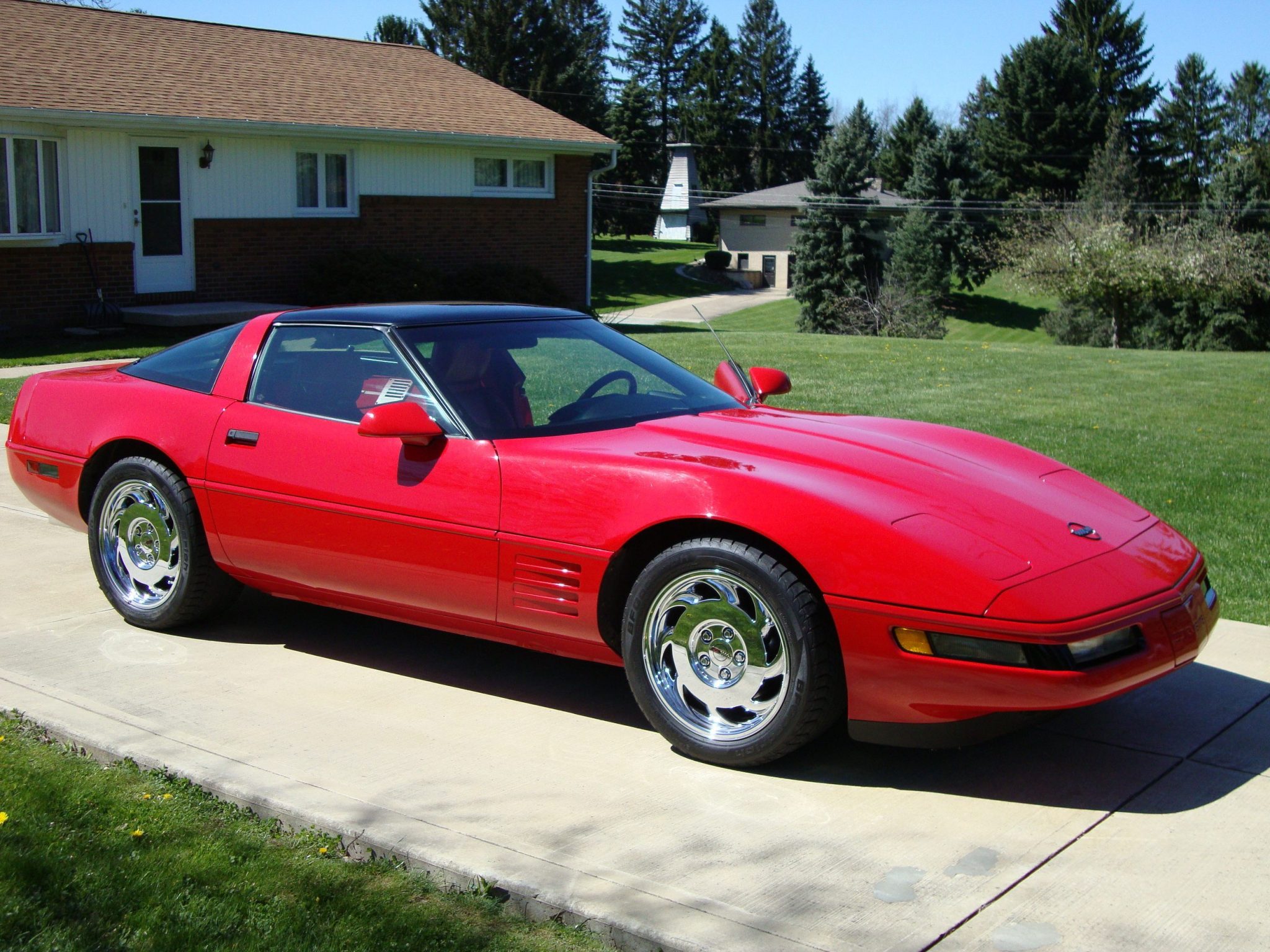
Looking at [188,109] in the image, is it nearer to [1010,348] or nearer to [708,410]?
[1010,348]

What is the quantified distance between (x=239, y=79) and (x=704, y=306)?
29387 millimetres

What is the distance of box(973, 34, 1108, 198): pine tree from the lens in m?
62.8

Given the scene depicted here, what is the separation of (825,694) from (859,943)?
3.16 ft

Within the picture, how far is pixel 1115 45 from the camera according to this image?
68.6 m

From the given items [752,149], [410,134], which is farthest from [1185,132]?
[410,134]

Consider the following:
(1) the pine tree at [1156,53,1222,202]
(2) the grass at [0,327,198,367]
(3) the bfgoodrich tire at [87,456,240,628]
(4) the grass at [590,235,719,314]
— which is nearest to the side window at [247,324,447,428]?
(3) the bfgoodrich tire at [87,456,240,628]

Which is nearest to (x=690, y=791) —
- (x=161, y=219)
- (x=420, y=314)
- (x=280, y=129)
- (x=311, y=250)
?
(x=420, y=314)

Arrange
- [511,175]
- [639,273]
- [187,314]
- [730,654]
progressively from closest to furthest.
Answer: [730,654] → [187,314] → [511,175] → [639,273]

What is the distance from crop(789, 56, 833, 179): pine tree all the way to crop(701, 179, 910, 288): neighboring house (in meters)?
22.7

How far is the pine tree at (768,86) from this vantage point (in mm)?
86562

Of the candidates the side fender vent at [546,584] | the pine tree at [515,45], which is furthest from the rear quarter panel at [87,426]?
the pine tree at [515,45]

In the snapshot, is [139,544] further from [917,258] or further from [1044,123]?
[1044,123]

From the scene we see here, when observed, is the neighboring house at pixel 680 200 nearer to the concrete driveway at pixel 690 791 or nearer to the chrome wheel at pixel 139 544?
the chrome wheel at pixel 139 544

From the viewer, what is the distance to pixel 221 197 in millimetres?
20328
